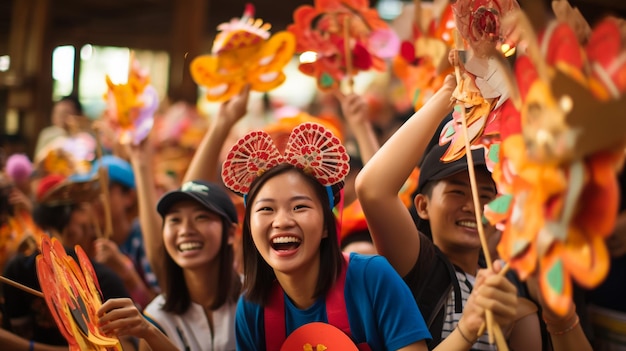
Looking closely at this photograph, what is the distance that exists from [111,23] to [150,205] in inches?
257

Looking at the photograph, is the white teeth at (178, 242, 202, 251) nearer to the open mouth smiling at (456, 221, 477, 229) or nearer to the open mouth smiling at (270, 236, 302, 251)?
the open mouth smiling at (270, 236, 302, 251)

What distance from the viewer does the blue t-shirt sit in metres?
1.85

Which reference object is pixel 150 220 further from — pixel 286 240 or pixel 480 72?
pixel 480 72

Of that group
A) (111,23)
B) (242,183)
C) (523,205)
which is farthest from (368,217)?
(111,23)

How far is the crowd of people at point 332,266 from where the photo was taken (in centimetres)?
190

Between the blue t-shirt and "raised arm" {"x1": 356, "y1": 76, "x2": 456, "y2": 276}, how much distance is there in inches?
4.2

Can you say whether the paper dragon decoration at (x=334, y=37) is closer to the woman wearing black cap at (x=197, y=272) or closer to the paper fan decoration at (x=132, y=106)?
the paper fan decoration at (x=132, y=106)

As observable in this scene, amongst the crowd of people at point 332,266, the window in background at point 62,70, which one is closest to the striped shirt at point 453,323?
the crowd of people at point 332,266

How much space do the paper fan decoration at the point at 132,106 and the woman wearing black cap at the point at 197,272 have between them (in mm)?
878

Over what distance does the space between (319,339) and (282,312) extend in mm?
146

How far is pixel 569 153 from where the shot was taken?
1.28 meters

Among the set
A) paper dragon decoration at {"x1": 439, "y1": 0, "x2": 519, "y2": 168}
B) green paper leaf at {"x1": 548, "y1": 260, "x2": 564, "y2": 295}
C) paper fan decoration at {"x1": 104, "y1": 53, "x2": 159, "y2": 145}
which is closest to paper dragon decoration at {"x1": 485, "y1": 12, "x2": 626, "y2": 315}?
green paper leaf at {"x1": 548, "y1": 260, "x2": 564, "y2": 295}

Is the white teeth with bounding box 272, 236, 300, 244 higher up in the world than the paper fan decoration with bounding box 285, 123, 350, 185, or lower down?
lower down

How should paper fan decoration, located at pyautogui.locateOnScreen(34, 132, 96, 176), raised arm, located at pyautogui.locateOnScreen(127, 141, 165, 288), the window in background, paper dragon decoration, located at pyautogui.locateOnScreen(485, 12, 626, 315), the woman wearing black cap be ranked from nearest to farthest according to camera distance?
paper dragon decoration, located at pyautogui.locateOnScreen(485, 12, 626, 315) → the woman wearing black cap → raised arm, located at pyautogui.locateOnScreen(127, 141, 165, 288) → paper fan decoration, located at pyautogui.locateOnScreen(34, 132, 96, 176) → the window in background
